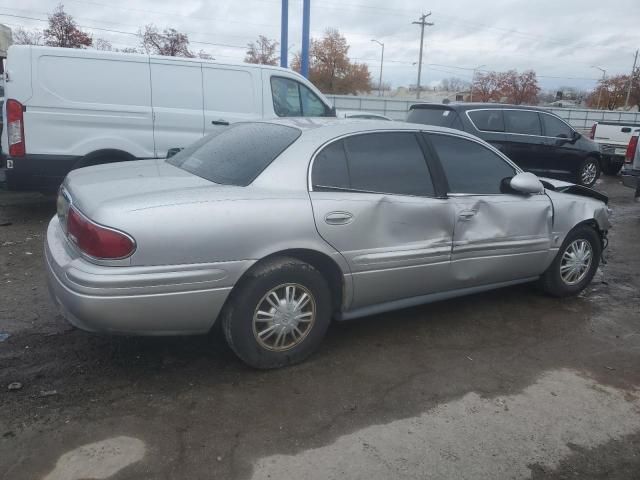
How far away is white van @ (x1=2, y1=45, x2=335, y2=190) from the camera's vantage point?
6.49 metres

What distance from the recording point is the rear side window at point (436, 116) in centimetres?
934

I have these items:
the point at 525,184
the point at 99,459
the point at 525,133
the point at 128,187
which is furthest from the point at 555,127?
the point at 99,459

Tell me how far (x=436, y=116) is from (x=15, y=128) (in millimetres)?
6419

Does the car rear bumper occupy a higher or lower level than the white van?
lower

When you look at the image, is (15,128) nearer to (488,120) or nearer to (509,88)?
(488,120)

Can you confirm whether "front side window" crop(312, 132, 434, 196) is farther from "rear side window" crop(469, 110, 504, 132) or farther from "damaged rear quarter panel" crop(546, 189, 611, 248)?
"rear side window" crop(469, 110, 504, 132)

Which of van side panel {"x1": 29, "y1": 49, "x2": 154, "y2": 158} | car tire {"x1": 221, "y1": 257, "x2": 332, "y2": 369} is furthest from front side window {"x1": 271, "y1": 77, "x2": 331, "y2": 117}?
car tire {"x1": 221, "y1": 257, "x2": 332, "y2": 369}

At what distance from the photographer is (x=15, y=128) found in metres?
6.44

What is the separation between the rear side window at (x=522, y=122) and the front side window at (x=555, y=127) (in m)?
0.19

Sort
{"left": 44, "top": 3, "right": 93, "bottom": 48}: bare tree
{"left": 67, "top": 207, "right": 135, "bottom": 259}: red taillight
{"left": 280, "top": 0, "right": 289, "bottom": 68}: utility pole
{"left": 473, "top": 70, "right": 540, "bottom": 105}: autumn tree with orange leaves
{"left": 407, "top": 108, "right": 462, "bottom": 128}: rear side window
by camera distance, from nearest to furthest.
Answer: {"left": 67, "top": 207, "right": 135, "bottom": 259}: red taillight, {"left": 407, "top": 108, "right": 462, "bottom": 128}: rear side window, {"left": 280, "top": 0, "right": 289, "bottom": 68}: utility pole, {"left": 44, "top": 3, "right": 93, "bottom": 48}: bare tree, {"left": 473, "top": 70, "right": 540, "bottom": 105}: autumn tree with orange leaves

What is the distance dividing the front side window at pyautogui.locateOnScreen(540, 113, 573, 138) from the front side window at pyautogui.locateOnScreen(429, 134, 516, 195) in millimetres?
6727

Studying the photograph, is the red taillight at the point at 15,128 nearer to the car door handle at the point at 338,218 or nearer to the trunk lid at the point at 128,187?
the trunk lid at the point at 128,187

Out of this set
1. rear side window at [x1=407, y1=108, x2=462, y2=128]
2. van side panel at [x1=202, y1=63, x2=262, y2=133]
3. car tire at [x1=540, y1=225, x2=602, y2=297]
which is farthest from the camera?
rear side window at [x1=407, y1=108, x2=462, y2=128]

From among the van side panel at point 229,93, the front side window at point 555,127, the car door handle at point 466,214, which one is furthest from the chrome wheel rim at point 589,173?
the car door handle at point 466,214
